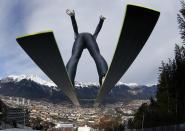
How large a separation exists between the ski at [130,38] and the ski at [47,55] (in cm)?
340

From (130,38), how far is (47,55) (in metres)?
6.61

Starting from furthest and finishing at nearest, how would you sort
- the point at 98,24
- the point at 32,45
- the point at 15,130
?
the point at 98,24 → the point at 32,45 → the point at 15,130

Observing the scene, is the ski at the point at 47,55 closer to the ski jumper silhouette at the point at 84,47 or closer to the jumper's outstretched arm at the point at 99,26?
the ski jumper silhouette at the point at 84,47

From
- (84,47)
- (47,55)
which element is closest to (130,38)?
(47,55)

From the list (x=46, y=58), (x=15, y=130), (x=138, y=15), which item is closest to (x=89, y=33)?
(x=46, y=58)

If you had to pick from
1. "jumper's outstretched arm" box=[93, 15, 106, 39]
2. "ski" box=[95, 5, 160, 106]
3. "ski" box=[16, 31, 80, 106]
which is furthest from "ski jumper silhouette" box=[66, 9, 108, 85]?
"ski" box=[95, 5, 160, 106]

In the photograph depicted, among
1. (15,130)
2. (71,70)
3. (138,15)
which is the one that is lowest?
(15,130)

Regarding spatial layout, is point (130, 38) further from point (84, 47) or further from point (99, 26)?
point (84, 47)

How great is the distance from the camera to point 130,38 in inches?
1271

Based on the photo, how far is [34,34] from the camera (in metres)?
31.2

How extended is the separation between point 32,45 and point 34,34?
2.40 metres

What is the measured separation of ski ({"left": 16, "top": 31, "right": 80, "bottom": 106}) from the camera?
1260 inches

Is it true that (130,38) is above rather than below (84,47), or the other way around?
below

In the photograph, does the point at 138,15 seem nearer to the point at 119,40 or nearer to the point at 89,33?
the point at 119,40
